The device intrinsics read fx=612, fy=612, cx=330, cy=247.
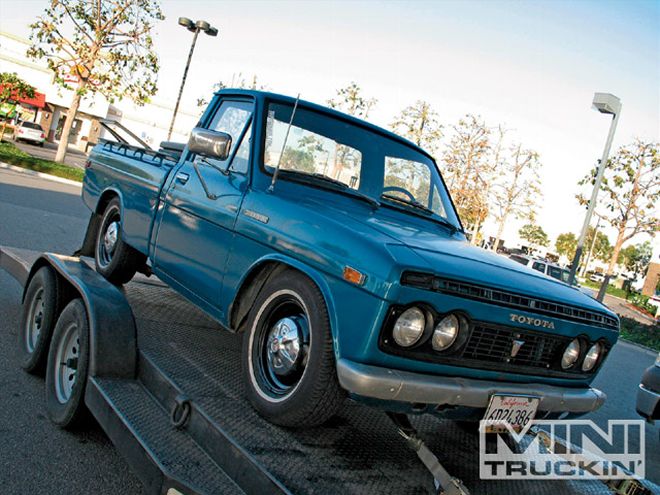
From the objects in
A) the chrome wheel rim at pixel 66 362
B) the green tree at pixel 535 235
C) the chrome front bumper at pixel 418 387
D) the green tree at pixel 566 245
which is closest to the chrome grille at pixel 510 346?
the chrome front bumper at pixel 418 387

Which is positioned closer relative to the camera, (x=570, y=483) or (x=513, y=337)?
(x=513, y=337)

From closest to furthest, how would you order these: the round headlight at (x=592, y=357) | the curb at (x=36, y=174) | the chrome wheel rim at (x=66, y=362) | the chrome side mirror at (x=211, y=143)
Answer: the round headlight at (x=592, y=357) < the chrome wheel rim at (x=66, y=362) < the chrome side mirror at (x=211, y=143) < the curb at (x=36, y=174)

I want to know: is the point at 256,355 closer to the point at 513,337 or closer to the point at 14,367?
the point at 513,337

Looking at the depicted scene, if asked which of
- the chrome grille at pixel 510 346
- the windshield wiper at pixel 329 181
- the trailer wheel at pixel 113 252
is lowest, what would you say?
the trailer wheel at pixel 113 252

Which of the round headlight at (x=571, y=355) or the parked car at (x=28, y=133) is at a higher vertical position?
the round headlight at (x=571, y=355)

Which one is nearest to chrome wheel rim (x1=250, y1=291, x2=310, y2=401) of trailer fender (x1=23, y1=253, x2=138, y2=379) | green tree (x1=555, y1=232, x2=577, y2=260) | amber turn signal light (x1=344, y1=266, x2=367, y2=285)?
amber turn signal light (x1=344, y1=266, x2=367, y2=285)

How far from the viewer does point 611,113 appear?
47.1 feet

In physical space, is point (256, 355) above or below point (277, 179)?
below

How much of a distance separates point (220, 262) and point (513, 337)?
169 centimetres

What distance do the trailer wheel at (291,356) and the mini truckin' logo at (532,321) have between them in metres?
0.86

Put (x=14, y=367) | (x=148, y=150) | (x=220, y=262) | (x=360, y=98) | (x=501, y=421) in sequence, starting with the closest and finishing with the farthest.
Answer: (x=501, y=421) → (x=220, y=262) → (x=14, y=367) → (x=148, y=150) → (x=360, y=98)

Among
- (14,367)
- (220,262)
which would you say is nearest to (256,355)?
(220,262)

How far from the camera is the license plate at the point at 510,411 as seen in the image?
2762mm

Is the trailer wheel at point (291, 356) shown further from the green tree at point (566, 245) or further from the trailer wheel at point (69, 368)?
the green tree at point (566, 245)
